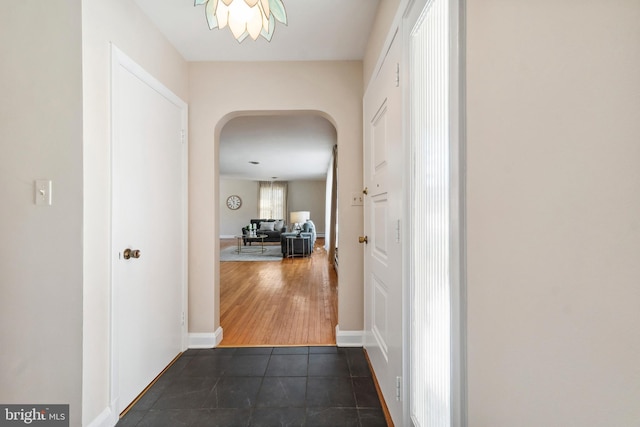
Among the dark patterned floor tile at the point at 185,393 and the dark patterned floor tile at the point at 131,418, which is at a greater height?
the dark patterned floor tile at the point at 185,393

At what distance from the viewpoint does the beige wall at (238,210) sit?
12.2 m

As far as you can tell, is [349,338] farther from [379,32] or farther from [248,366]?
[379,32]

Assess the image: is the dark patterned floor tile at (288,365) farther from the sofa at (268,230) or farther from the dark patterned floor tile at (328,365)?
the sofa at (268,230)

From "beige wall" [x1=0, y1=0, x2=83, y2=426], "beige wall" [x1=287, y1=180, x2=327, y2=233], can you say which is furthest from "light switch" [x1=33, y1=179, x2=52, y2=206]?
"beige wall" [x1=287, y1=180, x2=327, y2=233]

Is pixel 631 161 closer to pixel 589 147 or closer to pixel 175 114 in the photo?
pixel 589 147

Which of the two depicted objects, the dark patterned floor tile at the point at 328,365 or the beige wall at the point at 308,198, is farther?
the beige wall at the point at 308,198

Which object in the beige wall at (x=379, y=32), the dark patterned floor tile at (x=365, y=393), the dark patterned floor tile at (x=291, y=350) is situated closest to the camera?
the beige wall at (x=379, y=32)

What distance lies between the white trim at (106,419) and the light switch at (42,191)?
112 centimetres

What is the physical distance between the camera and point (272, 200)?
12039mm

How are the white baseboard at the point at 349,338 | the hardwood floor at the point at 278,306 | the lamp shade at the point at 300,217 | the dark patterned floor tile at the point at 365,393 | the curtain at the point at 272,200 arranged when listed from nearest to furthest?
the dark patterned floor tile at the point at 365,393
the white baseboard at the point at 349,338
the hardwood floor at the point at 278,306
the lamp shade at the point at 300,217
the curtain at the point at 272,200

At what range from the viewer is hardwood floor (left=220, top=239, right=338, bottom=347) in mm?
2648

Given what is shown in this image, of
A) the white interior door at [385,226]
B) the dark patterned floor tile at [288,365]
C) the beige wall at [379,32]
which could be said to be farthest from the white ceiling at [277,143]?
the dark patterned floor tile at [288,365]

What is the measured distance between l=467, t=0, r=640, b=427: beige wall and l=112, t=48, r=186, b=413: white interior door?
5.90 feet

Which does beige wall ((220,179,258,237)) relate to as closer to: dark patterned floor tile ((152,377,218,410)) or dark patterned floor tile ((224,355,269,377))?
dark patterned floor tile ((224,355,269,377))
